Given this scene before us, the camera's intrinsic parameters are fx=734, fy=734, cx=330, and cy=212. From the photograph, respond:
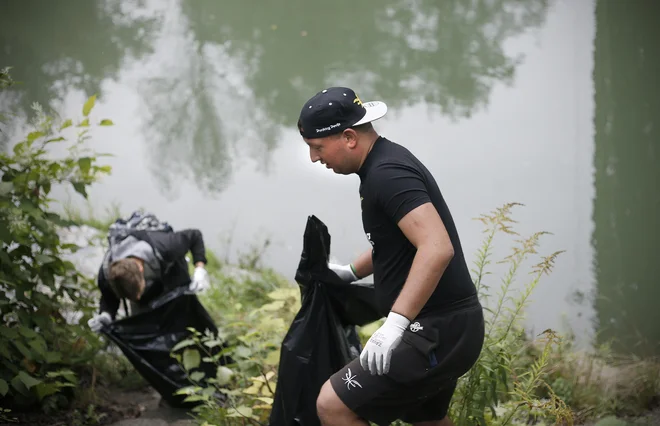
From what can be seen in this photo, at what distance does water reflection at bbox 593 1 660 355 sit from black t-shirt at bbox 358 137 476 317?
115 inches

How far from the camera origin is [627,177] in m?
6.24

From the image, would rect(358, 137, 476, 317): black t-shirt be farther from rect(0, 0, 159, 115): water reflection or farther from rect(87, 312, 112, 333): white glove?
rect(0, 0, 159, 115): water reflection

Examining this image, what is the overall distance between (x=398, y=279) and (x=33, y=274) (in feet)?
7.88

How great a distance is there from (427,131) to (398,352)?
4864 mm

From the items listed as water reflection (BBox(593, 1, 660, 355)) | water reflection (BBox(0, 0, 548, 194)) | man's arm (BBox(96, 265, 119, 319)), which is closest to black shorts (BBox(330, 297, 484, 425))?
man's arm (BBox(96, 265, 119, 319))

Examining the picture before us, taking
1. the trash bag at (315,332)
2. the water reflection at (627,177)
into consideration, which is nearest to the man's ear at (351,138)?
the trash bag at (315,332)

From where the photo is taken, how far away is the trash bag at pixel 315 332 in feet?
10.2

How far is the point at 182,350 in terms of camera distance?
4.43 m

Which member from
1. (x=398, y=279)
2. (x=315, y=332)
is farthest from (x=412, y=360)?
(x=315, y=332)

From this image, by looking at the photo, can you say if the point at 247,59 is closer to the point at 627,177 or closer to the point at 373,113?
the point at 627,177

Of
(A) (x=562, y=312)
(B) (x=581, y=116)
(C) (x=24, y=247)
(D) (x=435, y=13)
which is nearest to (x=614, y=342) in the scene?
(A) (x=562, y=312)

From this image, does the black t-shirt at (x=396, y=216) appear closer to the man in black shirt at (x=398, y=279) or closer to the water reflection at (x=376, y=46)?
the man in black shirt at (x=398, y=279)

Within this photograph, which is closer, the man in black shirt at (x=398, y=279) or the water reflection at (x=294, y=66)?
the man in black shirt at (x=398, y=279)

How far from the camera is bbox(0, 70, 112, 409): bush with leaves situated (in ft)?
12.8
